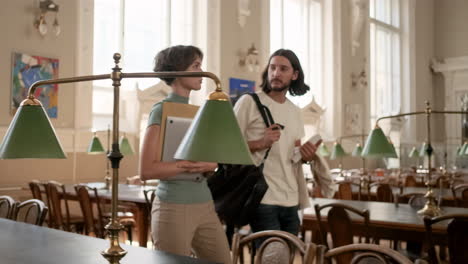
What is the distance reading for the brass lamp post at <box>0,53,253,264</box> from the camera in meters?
1.46

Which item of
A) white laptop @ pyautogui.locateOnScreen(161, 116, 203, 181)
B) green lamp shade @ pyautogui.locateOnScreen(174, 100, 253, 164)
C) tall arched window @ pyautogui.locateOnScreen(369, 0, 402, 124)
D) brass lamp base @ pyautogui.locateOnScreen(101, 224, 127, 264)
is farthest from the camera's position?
tall arched window @ pyautogui.locateOnScreen(369, 0, 402, 124)

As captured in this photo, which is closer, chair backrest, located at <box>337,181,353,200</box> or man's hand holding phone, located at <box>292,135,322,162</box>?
man's hand holding phone, located at <box>292,135,322,162</box>

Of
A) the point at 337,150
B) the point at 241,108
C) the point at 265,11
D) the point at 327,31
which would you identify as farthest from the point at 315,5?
the point at 241,108

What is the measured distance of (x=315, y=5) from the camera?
14148mm

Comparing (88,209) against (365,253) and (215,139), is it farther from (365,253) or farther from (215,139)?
(215,139)

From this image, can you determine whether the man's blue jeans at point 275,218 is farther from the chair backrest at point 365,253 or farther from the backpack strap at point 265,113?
the chair backrest at point 365,253

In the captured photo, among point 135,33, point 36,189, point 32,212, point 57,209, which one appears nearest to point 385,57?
point 135,33

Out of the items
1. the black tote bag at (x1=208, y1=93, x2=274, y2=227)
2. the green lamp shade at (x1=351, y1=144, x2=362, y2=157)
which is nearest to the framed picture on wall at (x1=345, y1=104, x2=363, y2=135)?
the green lamp shade at (x1=351, y1=144, x2=362, y2=157)

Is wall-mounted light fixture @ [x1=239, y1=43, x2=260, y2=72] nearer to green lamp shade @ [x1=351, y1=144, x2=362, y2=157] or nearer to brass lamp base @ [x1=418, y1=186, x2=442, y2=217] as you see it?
green lamp shade @ [x1=351, y1=144, x2=362, y2=157]

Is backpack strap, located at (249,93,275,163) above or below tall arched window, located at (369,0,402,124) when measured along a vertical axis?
below

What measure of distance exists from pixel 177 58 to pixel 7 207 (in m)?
1.80

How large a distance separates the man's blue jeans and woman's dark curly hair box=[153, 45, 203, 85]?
0.87 metres

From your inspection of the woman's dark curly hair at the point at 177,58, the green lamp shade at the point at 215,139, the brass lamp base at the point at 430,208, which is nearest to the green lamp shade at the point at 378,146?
the brass lamp base at the point at 430,208

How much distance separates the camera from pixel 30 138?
1.82 metres
